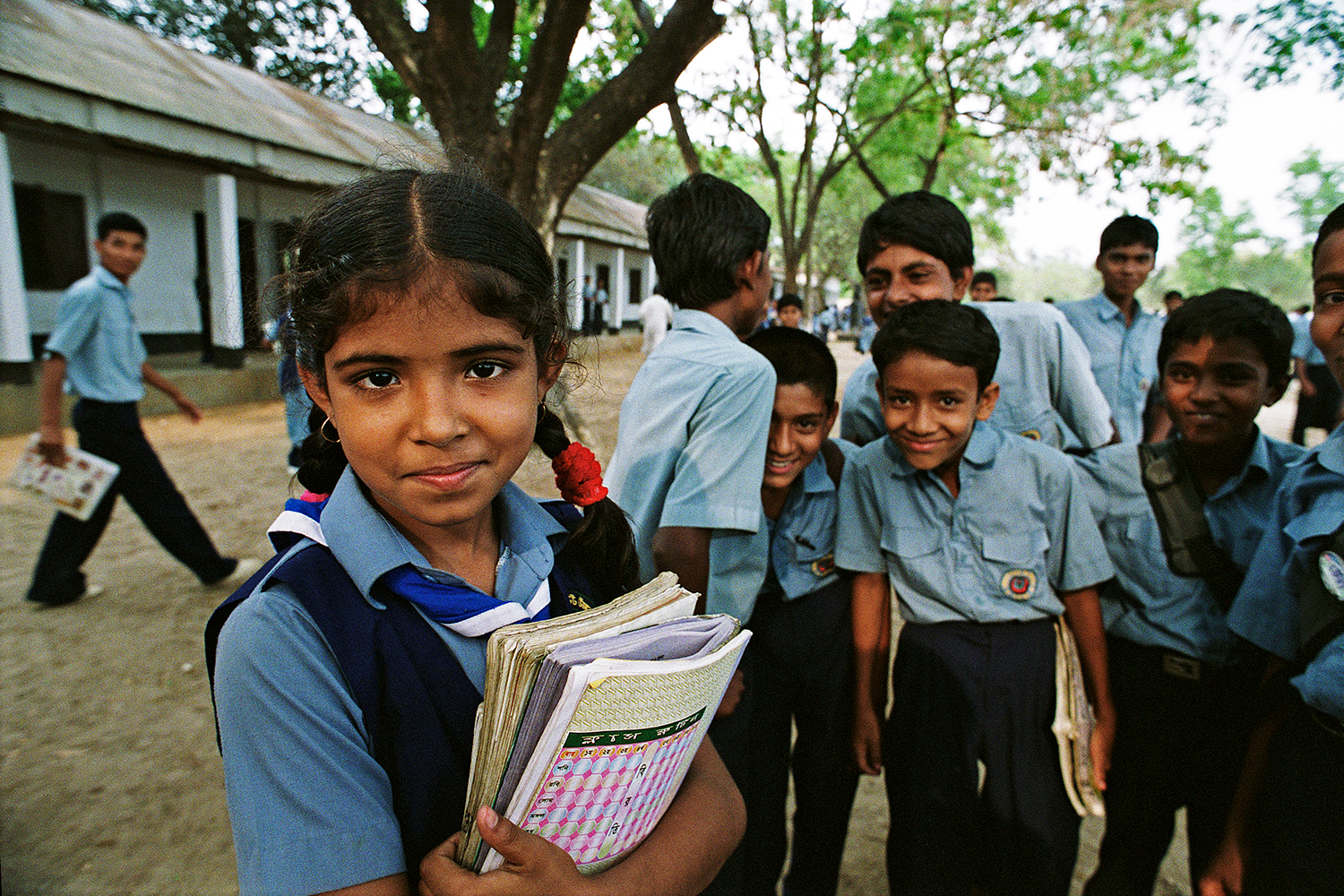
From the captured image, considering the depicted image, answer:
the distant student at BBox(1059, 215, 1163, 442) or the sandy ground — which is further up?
the distant student at BBox(1059, 215, 1163, 442)

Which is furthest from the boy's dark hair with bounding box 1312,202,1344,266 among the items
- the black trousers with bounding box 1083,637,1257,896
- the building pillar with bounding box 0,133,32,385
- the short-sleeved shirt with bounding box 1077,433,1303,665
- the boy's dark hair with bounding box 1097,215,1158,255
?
the building pillar with bounding box 0,133,32,385

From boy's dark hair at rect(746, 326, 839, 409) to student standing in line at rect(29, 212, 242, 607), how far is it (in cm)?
337

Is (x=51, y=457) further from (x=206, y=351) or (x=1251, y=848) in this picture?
(x=206, y=351)

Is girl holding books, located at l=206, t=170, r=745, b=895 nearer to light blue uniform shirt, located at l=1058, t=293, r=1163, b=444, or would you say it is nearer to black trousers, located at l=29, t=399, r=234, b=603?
black trousers, located at l=29, t=399, r=234, b=603

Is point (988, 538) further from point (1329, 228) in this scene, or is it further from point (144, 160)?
point (144, 160)

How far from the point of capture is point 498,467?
94 cm

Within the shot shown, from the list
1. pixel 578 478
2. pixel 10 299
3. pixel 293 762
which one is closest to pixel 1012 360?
pixel 578 478

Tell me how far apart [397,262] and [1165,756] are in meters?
1.98

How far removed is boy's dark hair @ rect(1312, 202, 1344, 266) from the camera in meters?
1.42

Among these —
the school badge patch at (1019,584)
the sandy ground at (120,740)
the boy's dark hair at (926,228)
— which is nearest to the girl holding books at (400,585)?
the sandy ground at (120,740)

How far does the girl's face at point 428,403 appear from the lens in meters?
0.87

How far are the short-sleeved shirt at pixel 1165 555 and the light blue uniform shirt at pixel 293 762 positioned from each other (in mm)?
1736

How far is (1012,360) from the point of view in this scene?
238 cm

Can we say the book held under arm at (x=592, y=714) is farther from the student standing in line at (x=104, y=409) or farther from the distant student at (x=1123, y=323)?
the student standing in line at (x=104, y=409)
